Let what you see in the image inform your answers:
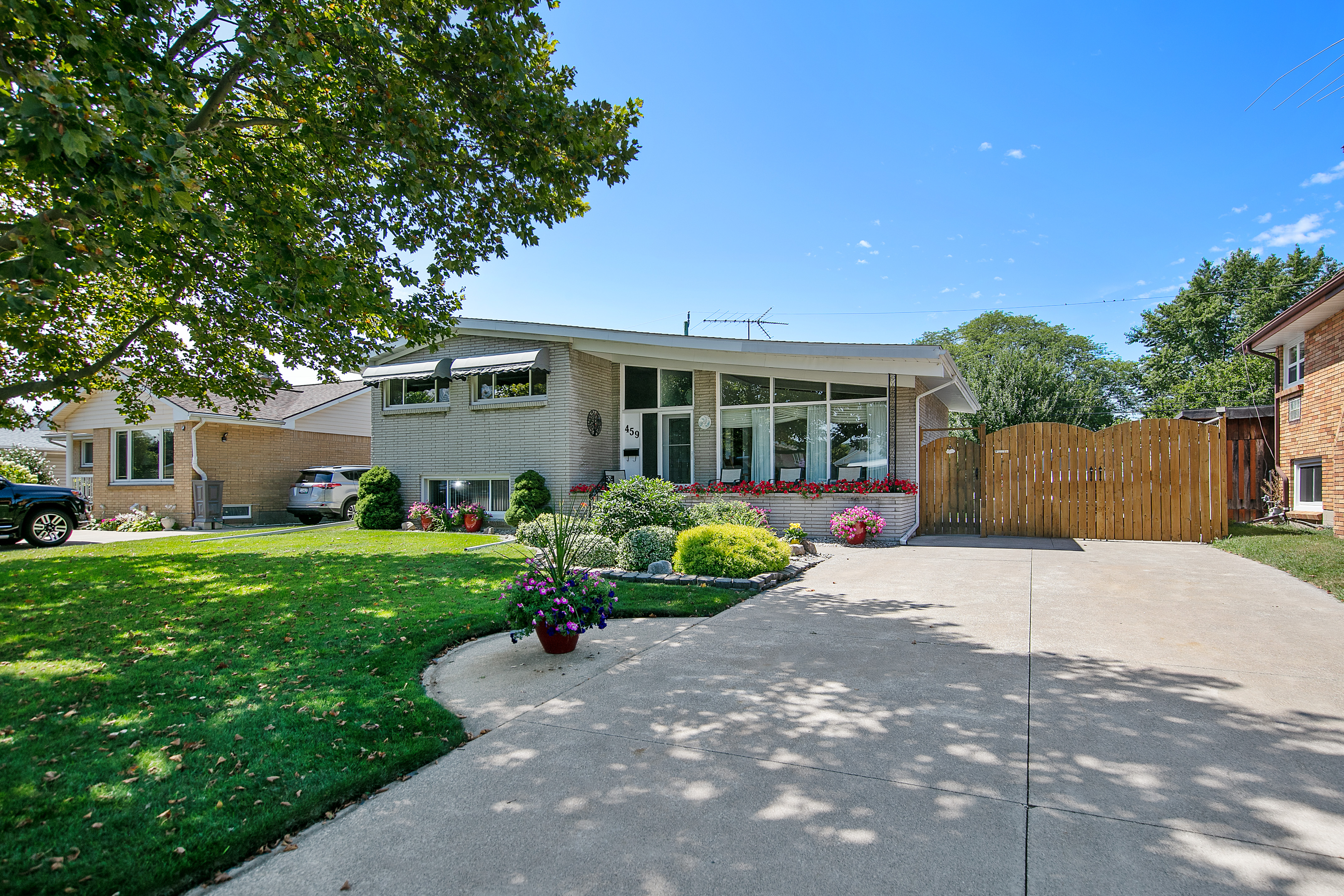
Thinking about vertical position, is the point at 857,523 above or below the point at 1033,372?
below

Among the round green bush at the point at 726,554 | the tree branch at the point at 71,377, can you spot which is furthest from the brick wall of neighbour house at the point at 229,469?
the round green bush at the point at 726,554

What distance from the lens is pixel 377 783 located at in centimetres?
272

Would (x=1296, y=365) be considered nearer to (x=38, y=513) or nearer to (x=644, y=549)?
(x=644, y=549)

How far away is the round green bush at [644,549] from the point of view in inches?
329

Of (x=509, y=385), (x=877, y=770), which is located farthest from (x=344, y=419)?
(x=877, y=770)

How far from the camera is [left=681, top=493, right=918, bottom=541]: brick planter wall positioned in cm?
1155

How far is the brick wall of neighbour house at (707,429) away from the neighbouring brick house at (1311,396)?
1064 cm

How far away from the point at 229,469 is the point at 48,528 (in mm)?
4422

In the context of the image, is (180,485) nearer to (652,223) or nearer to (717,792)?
(652,223)

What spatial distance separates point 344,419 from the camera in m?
20.0

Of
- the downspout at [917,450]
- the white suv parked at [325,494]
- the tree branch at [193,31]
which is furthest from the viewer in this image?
the white suv parked at [325,494]

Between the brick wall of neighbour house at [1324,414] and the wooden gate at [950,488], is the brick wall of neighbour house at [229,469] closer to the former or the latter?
the wooden gate at [950,488]

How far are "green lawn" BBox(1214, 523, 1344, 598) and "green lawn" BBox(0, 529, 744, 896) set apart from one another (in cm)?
669

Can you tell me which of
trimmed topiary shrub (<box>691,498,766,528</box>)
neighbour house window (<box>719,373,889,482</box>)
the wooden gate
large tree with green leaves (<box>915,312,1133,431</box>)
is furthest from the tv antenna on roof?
trimmed topiary shrub (<box>691,498,766,528</box>)
